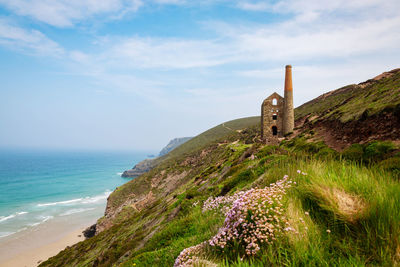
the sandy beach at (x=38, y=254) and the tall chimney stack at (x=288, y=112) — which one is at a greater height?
the tall chimney stack at (x=288, y=112)

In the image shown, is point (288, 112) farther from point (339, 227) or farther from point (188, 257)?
point (188, 257)

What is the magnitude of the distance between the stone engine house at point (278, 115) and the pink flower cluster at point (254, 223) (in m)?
32.2

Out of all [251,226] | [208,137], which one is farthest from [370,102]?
[208,137]

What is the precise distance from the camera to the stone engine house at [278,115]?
34.1 meters

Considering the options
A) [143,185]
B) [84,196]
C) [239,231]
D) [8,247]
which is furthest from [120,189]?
[239,231]

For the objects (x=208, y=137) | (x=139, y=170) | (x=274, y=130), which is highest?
(x=274, y=130)

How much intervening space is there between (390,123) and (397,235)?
62.8 feet

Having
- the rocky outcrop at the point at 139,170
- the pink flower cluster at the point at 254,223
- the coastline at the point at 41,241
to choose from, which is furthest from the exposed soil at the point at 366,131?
the rocky outcrop at the point at 139,170

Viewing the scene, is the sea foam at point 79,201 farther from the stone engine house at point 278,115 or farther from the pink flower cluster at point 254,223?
the pink flower cluster at point 254,223

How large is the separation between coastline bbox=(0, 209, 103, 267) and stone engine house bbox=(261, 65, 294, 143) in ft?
160

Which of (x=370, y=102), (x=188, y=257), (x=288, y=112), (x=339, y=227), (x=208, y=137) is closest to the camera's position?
(x=339, y=227)

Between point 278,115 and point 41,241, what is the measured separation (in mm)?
59910

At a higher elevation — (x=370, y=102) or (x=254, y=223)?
(x=370, y=102)

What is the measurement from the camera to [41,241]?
4581 centimetres
